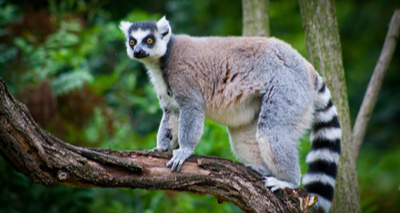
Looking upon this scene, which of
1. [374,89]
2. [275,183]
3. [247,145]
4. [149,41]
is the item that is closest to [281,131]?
[275,183]

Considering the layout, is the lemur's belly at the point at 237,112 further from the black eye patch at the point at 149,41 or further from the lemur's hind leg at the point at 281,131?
the black eye patch at the point at 149,41

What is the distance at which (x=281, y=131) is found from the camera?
3.69 meters

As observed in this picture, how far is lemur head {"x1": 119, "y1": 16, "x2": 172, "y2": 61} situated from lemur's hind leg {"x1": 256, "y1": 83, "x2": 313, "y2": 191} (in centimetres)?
144

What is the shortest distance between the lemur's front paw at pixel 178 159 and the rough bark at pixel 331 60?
2.27 meters

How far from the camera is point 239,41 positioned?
13.8 ft

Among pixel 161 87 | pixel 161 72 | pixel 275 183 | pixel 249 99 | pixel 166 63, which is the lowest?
pixel 275 183

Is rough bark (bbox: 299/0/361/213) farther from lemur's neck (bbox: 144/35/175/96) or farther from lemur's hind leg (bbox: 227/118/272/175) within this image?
lemur's neck (bbox: 144/35/175/96)

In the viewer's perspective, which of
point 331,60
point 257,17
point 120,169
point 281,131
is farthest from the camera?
point 257,17

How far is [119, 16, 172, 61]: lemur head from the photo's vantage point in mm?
4020

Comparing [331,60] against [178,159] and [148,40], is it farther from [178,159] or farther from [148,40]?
[178,159]

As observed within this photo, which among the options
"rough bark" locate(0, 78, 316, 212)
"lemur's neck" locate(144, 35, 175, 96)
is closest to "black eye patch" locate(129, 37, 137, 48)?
"lemur's neck" locate(144, 35, 175, 96)

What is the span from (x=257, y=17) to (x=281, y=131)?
2.21 meters

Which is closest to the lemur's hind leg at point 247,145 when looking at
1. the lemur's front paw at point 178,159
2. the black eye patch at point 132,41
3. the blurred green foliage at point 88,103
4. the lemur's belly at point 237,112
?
the lemur's belly at point 237,112

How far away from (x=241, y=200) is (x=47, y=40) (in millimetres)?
5395
